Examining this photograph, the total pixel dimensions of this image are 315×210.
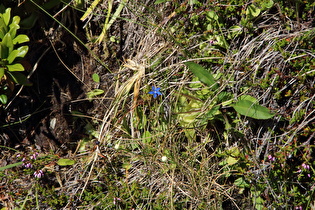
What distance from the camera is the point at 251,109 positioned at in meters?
2.14

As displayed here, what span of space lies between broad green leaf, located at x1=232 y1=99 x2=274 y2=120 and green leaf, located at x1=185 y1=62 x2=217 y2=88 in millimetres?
223

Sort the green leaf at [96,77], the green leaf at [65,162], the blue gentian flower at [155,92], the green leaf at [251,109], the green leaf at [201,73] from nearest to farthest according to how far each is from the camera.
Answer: the green leaf at [251,109] < the green leaf at [201,73] < the blue gentian flower at [155,92] < the green leaf at [65,162] < the green leaf at [96,77]

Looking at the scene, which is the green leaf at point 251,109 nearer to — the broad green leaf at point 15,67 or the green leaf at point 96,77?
the green leaf at point 96,77

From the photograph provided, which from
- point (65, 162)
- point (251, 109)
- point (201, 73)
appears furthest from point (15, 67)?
point (251, 109)

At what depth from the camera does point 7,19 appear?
7.54ft

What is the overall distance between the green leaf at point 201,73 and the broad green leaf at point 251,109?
8.8 inches

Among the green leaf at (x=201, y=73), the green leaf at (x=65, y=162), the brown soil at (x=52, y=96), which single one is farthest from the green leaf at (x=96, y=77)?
the green leaf at (x=201, y=73)

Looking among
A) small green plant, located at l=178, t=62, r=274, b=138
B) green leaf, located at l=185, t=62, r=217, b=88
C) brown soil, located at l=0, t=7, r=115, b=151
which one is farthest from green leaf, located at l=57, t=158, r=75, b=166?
green leaf, located at l=185, t=62, r=217, b=88

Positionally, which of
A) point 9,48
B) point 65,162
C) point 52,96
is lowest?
point 65,162

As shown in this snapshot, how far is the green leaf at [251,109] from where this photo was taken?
211 cm

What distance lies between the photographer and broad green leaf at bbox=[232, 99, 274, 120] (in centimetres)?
211

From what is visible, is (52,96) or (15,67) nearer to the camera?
(15,67)

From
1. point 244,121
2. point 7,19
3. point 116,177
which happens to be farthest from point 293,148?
point 7,19

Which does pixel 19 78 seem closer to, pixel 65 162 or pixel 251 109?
pixel 65 162
